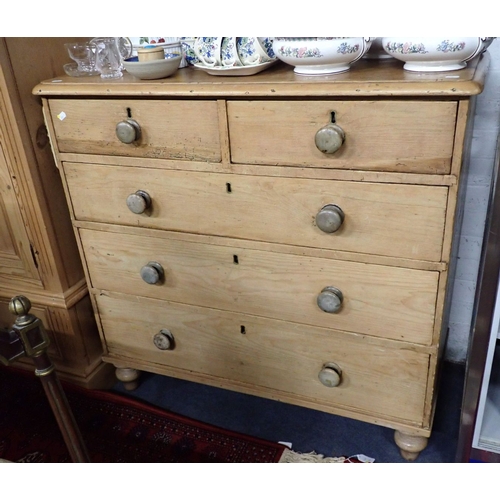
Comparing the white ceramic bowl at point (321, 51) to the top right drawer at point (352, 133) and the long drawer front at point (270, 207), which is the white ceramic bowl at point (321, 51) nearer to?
the top right drawer at point (352, 133)

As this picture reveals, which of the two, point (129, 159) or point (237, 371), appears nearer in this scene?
point (129, 159)

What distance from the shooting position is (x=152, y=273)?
1313 millimetres

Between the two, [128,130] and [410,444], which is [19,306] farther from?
[410,444]

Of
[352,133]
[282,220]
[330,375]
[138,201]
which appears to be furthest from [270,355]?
[352,133]

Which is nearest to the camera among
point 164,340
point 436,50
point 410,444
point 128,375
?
point 436,50

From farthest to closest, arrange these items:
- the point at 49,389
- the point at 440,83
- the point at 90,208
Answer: the point at 90,208
the point at 49,389
the point at 440,83

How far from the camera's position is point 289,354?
51.1 inches

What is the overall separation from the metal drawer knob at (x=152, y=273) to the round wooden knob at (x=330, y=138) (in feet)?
1.83

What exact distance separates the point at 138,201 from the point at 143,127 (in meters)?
0.17

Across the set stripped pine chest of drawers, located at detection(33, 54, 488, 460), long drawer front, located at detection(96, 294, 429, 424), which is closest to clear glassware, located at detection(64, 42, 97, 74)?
stripped pine chest of drawers, located at detection(33, 54, 488, 460)

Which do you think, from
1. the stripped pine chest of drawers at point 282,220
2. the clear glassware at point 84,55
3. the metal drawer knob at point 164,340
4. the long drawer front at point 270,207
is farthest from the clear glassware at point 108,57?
the metal drawer knob at point 164,340

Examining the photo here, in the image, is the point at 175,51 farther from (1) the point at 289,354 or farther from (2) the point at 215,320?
(1) the point at 289,354

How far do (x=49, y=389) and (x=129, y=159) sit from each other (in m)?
0.54
